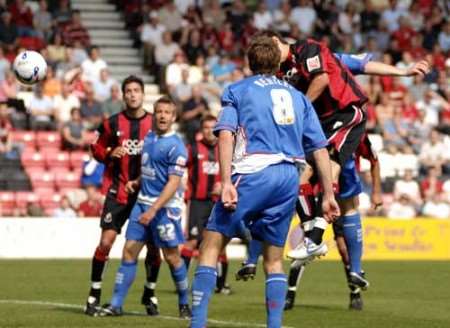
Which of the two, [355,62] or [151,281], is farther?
[355,62]

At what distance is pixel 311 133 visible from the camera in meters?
10.5

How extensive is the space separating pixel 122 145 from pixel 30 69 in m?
1.22

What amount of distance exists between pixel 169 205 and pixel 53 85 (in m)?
13.5

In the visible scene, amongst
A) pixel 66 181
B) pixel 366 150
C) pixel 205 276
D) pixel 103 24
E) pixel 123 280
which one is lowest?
pixel 66 181

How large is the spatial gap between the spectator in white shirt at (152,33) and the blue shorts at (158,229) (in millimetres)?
16440

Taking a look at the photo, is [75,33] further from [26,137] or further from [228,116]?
[228,116]

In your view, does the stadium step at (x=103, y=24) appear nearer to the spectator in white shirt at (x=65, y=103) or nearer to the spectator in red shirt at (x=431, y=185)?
the spectator in white shirt at (x=65, y=103)

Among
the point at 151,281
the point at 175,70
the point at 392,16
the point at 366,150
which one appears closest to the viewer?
the point at 151,281

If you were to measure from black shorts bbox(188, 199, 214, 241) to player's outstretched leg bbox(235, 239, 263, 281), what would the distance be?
4355 millimetres

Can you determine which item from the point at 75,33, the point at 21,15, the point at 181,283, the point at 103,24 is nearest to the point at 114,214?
the point at 181,283

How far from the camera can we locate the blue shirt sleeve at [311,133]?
1051 cm

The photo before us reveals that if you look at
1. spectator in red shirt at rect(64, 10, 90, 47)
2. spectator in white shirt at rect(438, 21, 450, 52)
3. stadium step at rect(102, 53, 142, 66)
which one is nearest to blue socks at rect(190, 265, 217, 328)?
spectator in red shirt at rect(64, 10, 90, 47)

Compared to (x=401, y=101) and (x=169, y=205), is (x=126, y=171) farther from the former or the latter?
(x=401, y=101)

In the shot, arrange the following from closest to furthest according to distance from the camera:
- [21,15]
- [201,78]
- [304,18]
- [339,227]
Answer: [339,227], [21,15], [201,78], [304,18]
